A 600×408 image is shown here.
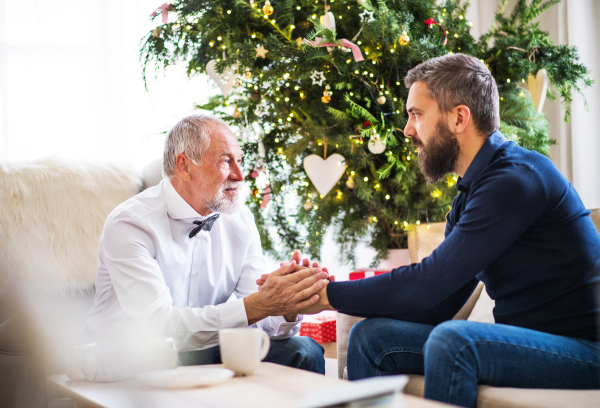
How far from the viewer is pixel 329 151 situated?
214cm

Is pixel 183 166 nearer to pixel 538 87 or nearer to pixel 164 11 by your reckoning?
pixel 164 11

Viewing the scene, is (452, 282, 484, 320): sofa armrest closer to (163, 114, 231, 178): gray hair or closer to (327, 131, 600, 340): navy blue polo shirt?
(327, 131, 600, 340): navy blue polo shirt

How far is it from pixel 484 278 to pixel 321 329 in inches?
39.3

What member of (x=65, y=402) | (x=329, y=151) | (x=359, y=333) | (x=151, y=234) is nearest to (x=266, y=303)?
(x=359, y=333)

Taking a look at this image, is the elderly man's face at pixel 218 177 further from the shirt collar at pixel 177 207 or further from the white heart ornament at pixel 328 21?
the white heart ornament at pixel 328 21

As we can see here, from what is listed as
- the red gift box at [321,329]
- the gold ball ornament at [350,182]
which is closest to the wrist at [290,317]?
the red gift box at [321,329]

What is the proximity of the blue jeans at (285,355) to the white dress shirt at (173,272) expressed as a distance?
4 cm

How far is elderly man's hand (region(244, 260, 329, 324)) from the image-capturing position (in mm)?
1328

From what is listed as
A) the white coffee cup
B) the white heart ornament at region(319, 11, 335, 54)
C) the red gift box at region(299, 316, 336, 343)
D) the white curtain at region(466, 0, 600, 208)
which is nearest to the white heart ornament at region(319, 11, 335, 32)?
the white heart ornament at region(319, 11, 335, 54)

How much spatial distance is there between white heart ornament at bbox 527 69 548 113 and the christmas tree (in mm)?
27

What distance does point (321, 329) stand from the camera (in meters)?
2.10

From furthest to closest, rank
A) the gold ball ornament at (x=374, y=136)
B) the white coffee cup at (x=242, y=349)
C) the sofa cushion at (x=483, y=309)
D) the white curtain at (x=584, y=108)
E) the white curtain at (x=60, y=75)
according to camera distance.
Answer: the white curtain at (x=584, y=108)
the gold ball ornament at (x=374, y=136)
the sofa cushion at (x=483, y=309)
the white coffee cup at (x=242, y=349)
the white curtain at (x=60, y=75)

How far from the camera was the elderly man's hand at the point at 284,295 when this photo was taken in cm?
133

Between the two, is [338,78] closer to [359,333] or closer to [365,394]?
[359,333]
